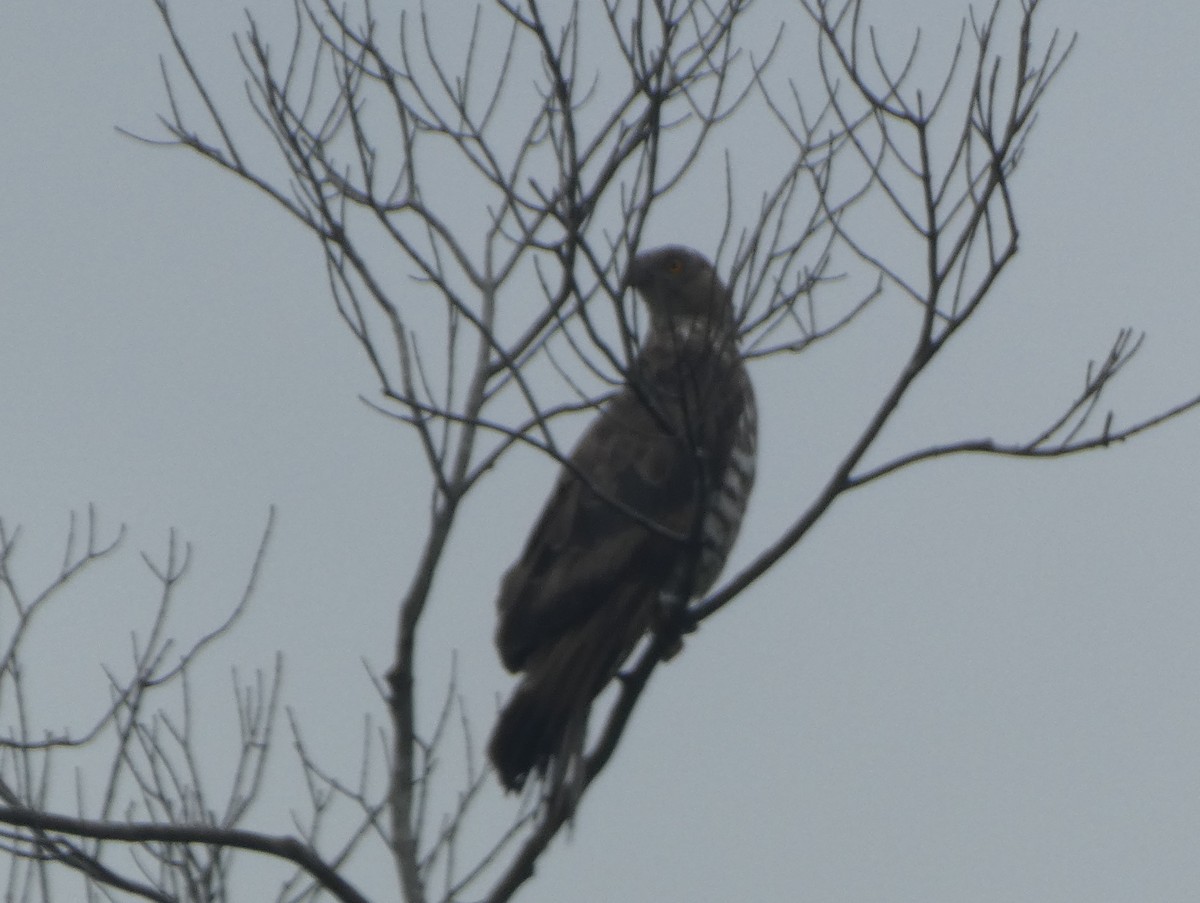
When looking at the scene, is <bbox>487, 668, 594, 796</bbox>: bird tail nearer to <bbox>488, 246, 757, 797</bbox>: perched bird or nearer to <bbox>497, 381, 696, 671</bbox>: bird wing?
<bbox>488, 246, 757, 797</bbox>: perched bird

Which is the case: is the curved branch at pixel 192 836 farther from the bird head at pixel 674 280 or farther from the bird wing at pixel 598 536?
the bird head at pixel 674 280

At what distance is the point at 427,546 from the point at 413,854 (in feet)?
2.34

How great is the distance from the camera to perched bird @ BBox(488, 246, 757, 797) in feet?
16.3

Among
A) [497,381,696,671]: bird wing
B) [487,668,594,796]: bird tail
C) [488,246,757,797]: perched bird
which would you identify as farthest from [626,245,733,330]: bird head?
[487,668,594,796]: bird tail

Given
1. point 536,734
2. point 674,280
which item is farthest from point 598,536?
point 674,280

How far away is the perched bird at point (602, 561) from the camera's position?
196 inches

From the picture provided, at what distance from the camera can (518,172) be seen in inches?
190

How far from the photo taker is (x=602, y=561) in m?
5.44

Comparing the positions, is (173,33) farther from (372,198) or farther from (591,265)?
(591,265)

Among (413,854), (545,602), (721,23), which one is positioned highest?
(721,23)

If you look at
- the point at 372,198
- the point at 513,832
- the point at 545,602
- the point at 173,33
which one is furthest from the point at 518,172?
the point at 513,832

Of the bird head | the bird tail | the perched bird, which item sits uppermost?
the bird head

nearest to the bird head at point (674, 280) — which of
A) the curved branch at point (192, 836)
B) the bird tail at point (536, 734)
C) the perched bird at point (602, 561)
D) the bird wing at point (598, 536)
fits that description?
the perched bird at point (602, 561)

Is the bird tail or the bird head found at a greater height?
the bird head
